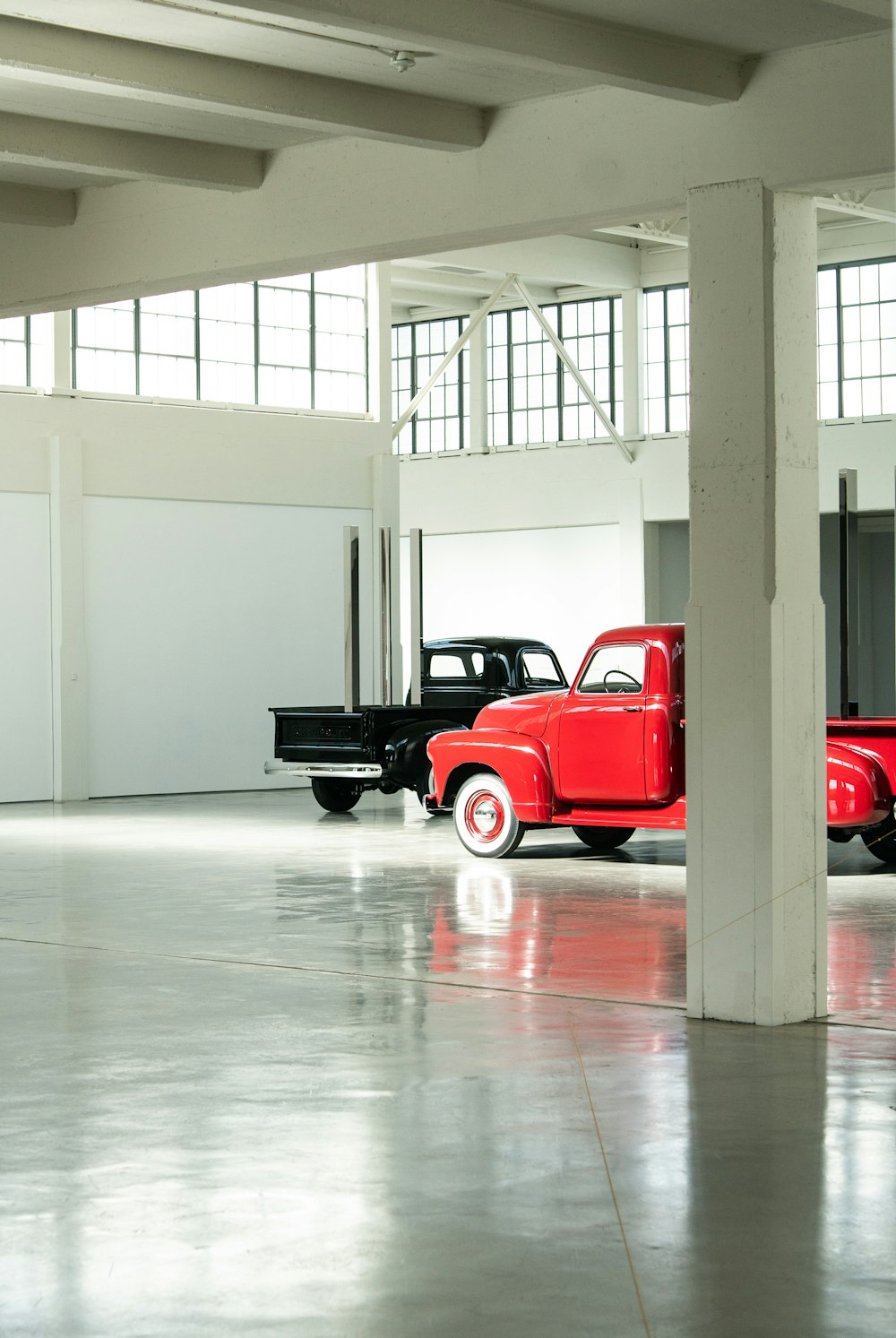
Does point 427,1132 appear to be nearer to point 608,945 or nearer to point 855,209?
point 608,945

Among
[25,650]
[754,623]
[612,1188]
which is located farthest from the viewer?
[25,650]

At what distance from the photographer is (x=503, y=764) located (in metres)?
14.6

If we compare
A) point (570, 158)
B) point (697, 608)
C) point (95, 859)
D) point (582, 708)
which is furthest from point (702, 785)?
point (95, 859)

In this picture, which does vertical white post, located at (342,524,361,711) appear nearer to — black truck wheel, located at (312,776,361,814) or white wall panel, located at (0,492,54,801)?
black truck wheel, located at (312,776,361,814)

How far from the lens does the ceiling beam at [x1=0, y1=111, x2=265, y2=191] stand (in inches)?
363

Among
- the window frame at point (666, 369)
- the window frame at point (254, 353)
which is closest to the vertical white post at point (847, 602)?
the window frame at point (254, 353)

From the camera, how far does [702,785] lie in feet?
26.8

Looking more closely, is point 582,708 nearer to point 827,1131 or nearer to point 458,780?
point 458,780

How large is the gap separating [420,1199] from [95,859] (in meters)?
10.3

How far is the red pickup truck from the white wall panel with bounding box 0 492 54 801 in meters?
8.44

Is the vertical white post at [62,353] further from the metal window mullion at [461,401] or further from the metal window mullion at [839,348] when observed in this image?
the metal window mullion at [839,348]

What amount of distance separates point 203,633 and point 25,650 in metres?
2.50

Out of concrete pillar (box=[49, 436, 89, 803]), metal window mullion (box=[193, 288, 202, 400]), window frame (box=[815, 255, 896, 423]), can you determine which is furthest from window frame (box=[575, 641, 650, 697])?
window frame (box=[815, 255, 896, 423])

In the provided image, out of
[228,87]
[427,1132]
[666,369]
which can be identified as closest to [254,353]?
[666,369]
